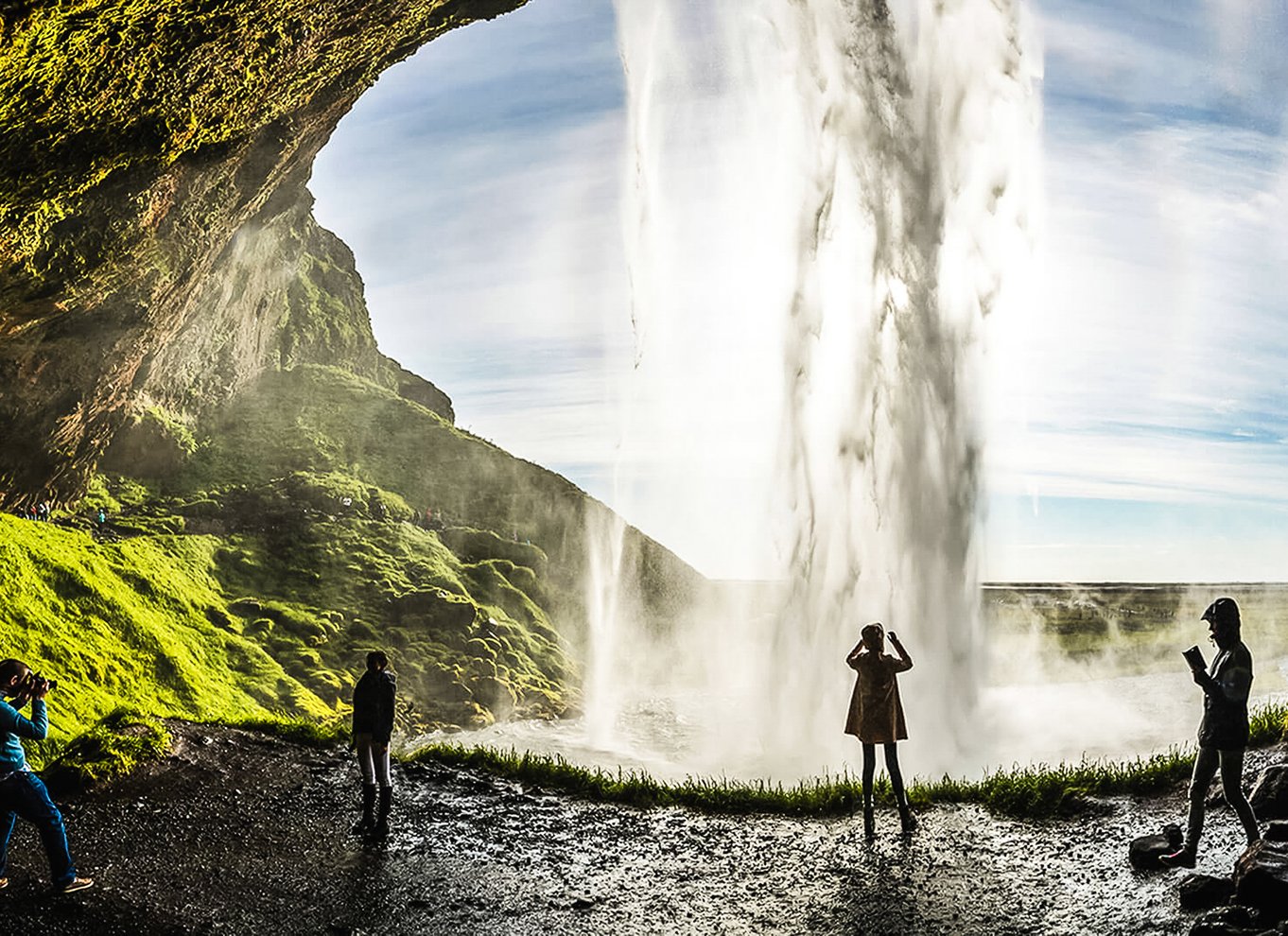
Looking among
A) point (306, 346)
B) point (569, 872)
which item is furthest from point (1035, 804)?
point (306, 346)

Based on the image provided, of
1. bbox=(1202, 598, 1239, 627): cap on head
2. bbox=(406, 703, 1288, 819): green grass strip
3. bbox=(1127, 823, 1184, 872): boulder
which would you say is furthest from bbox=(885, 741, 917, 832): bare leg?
bbox=(1202, 598, 1239, 627): cap on head

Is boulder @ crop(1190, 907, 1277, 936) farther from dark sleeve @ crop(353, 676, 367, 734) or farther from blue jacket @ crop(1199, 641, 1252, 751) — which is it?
dark sleeve @ crop(353, 676, 367, 734)

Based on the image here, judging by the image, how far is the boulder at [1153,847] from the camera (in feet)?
27.5

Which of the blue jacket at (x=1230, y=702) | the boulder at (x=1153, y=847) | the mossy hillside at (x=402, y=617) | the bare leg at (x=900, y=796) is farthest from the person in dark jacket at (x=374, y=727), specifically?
the mossy hillside at (x=402, y=617)

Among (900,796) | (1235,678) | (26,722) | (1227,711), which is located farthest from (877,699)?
(26,722)

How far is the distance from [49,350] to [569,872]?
22706 millimetres

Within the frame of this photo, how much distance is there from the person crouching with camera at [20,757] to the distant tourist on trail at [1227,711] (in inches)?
398

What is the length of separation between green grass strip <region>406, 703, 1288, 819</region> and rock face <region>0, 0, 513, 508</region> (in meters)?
12.2

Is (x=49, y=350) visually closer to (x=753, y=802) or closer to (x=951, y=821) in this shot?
(x=753, y=802)

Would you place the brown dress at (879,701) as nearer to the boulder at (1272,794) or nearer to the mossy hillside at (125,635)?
the boulder at (1272,794)

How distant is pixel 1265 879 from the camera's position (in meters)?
6.52

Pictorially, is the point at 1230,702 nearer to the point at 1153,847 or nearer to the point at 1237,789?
the point at 1237,789

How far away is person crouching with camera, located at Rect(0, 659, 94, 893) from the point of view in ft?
23.7

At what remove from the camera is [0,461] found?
25.7 m
